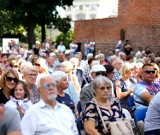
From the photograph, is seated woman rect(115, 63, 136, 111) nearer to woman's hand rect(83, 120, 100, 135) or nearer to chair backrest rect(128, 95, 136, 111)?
chair backrest rect(128, 95, 136, 111)

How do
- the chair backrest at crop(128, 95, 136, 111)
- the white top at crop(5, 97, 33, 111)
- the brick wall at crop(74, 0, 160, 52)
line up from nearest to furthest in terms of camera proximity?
the white top at crop(5, 97, 33, 111), the chair backrest at crop(128, 95, 136, 111), the brick wall at crop(74, 0, 160, 52)

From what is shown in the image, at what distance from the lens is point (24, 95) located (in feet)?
25.1

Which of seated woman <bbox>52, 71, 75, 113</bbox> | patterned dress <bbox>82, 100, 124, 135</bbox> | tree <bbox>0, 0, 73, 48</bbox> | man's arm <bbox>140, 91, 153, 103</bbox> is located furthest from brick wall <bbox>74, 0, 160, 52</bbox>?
patterned dress <bbox>82, 100, 124, 135</bbox>

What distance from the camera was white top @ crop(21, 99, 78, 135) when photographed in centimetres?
620

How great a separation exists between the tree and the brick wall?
4638mm

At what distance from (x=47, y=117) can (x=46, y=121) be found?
6 cm

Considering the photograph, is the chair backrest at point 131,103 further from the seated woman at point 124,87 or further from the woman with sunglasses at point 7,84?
the woman with sunglasses at point 7,84

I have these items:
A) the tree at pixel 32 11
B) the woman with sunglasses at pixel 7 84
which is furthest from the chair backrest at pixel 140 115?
the tree at pixel 32 11

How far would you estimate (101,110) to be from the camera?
267 inches

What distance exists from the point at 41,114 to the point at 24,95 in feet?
4.58

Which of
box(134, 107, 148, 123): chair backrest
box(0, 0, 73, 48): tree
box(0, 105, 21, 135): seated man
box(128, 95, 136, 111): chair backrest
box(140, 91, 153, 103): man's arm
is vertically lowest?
box(128, 95, 136, 111): chair backrest

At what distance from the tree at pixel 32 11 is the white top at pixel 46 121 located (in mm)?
34929

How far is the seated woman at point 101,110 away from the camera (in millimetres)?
6703

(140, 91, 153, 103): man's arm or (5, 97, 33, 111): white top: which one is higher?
(5, 97, 33, 111): white top
